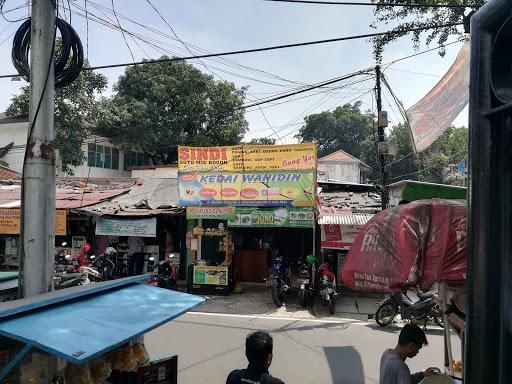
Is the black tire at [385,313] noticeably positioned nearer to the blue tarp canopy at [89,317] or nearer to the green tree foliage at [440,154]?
the blue tarp canopy at [89,317]

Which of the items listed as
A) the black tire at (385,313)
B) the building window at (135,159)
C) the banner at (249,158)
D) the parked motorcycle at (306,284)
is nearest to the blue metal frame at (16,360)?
the black tire at (385,313)

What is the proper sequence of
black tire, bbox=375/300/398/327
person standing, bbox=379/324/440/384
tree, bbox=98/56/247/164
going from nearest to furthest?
person standing, bbox=379/324/440/384
black tire, bbox=375/300/398/327
tree, bbox=98/56/247/164

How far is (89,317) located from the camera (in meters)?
2.94

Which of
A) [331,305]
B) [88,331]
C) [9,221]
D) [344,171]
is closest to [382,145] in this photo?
[331,305]

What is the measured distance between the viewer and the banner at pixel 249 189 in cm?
1228

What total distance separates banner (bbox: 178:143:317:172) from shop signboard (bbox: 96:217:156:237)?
2.34 metres

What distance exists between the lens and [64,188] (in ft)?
59.6

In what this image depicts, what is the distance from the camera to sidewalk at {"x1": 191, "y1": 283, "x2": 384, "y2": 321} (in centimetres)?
1102

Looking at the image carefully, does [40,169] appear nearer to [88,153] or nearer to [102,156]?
[88,153]

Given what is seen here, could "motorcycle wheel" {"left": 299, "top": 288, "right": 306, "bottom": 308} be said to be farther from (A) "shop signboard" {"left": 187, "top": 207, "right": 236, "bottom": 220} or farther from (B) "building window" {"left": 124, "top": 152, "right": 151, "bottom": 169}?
(B) "building window" {"left": 124, "top": 152, "right": 151, "bottom": 169}

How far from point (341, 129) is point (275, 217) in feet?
130

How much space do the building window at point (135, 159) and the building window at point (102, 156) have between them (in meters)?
0.96

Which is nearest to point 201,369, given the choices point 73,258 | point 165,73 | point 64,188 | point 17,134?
point 73,258

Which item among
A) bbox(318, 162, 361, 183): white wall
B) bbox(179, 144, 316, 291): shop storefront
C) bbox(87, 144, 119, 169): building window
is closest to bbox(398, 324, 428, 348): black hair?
bbox(179, 144, 316, 291): shop storefront
